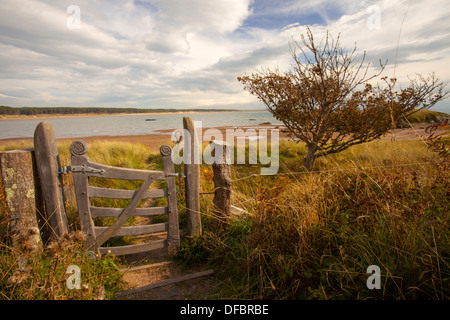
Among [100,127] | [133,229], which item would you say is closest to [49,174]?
[133,229]

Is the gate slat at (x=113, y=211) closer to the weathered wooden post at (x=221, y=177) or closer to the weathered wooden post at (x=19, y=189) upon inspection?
the weathered wooden post at (x=19, y=189)

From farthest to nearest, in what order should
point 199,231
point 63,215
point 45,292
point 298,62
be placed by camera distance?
1. point 298,62
2. point 199,231
3. point 63,215
4. point 45,292

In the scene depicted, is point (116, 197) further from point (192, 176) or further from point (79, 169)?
point (192, 176)

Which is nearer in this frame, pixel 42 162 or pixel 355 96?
pixel 42 162

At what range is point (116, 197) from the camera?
369cm

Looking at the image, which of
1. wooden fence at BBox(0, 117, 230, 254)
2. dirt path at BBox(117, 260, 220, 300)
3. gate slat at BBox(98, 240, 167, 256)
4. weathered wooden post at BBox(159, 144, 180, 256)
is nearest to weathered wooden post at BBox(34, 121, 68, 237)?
wooden fence at BBox(0, 117, 230, 254)

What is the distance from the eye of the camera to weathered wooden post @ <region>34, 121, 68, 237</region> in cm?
316

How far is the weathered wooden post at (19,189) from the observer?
A: 3025 mm

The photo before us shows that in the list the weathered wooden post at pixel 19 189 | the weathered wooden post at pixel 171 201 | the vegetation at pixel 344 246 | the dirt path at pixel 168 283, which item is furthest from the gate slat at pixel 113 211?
the vegetation at pixel 344 246

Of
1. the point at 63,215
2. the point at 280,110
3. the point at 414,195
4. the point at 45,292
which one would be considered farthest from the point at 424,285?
the point at 280,110

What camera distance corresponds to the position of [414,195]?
10.3ft

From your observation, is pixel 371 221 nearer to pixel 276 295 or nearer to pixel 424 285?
pixel 424 285

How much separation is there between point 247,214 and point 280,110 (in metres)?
4.45

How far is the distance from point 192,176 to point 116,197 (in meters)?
1.18
